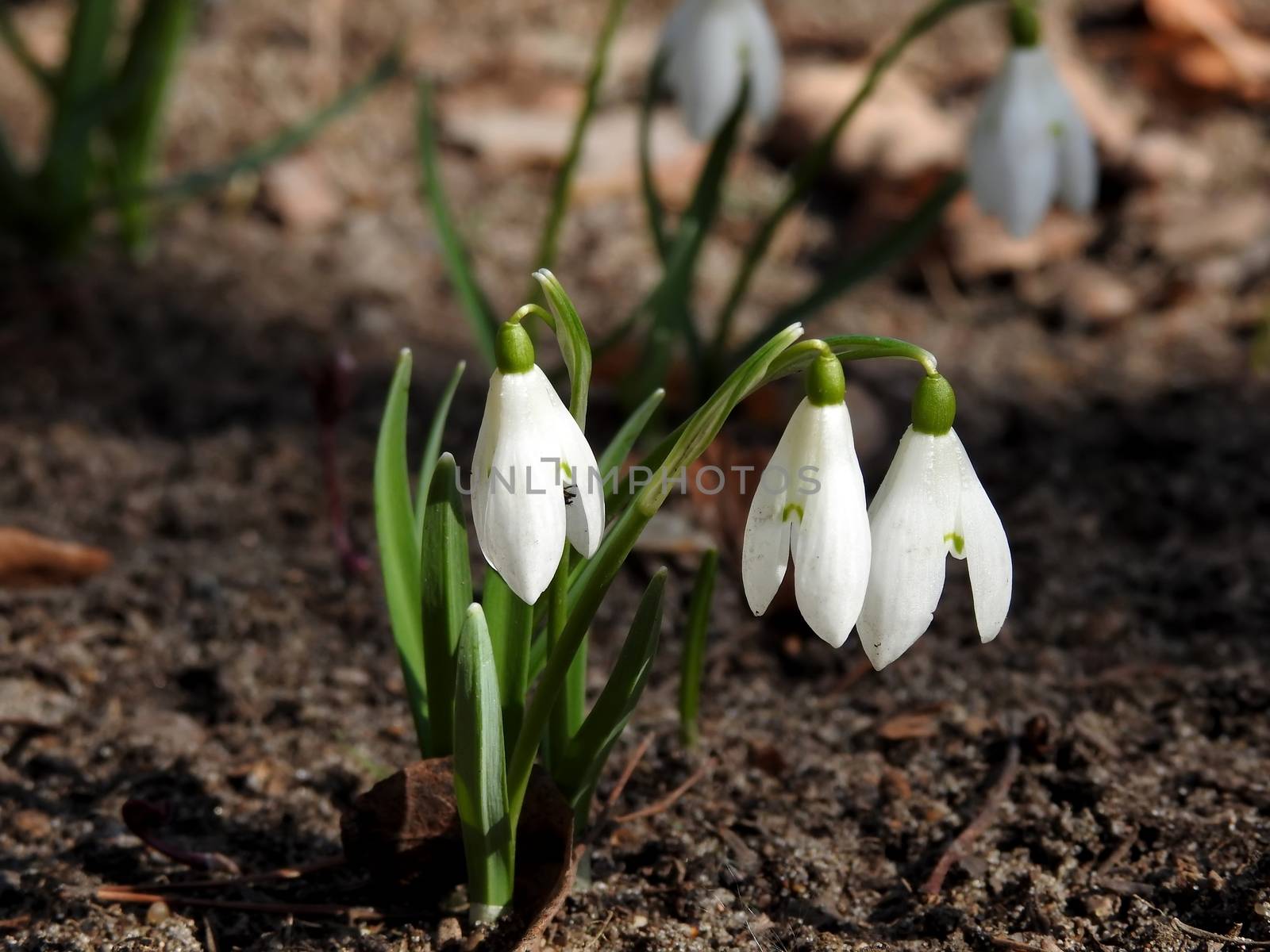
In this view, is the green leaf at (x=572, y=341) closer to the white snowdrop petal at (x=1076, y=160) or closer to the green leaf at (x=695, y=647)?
the green leaf at (x=695, y=647)

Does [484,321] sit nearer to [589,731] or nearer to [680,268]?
[680,268]

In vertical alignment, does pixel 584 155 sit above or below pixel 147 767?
above

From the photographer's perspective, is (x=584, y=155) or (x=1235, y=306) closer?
(x=1235, y=306)

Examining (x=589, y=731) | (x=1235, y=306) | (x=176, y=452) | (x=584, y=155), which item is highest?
(x=584, y=155)

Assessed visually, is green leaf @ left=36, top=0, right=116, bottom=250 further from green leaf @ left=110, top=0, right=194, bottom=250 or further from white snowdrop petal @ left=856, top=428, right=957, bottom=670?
white snowdrop petal @ left=856, top=428, right=957, bottom=670

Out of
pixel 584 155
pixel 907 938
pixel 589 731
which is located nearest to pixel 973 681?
pixel 907 938

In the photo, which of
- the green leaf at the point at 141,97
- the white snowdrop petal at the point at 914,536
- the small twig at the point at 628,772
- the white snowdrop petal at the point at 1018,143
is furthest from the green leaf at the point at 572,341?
the green leaf at the point at 141,97
